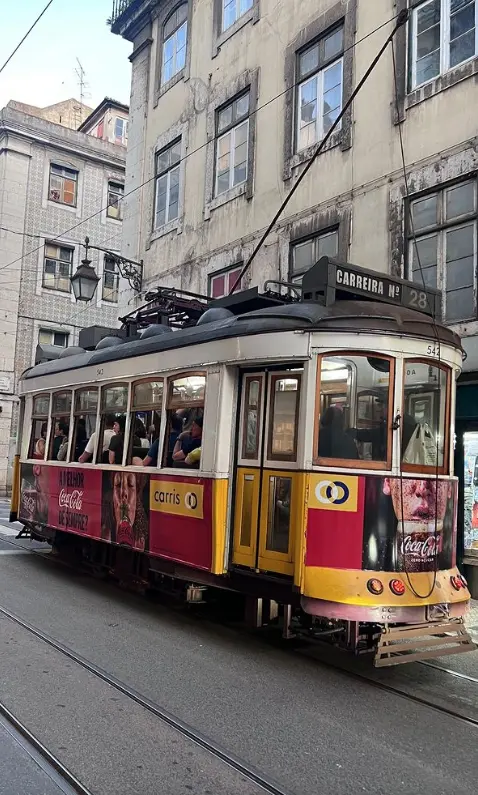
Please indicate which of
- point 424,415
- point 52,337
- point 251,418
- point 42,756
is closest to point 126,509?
point 251,418

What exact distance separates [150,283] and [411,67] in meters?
8.53

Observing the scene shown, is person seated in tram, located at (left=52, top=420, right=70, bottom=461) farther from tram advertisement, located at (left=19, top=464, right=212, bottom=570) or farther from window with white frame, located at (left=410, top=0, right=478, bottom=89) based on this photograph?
window with white frame, located at (left=410, top=0, right=478, bottom=89)

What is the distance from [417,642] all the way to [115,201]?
2593 cm

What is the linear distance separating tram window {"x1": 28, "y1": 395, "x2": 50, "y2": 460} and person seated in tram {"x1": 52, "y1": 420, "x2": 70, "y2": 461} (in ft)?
1.39

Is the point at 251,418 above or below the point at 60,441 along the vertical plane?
above

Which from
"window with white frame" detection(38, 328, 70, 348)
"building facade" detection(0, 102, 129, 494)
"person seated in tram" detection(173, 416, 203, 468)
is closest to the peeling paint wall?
"person seated in tram" detection(173, 416, 203, 468)

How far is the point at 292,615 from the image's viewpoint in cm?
617

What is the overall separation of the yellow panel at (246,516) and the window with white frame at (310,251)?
618 centimetres

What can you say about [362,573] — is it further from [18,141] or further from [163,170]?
[18,141]

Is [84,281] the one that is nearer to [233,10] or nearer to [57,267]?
[233,10]

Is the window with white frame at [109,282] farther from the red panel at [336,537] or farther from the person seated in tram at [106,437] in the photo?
the red panel at [336,537]

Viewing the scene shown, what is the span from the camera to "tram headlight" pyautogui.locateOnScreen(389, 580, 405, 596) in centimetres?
557

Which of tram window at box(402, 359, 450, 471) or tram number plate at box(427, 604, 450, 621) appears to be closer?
tram number plate at box(427, 604, 450, 621)

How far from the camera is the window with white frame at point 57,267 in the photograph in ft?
86.9
